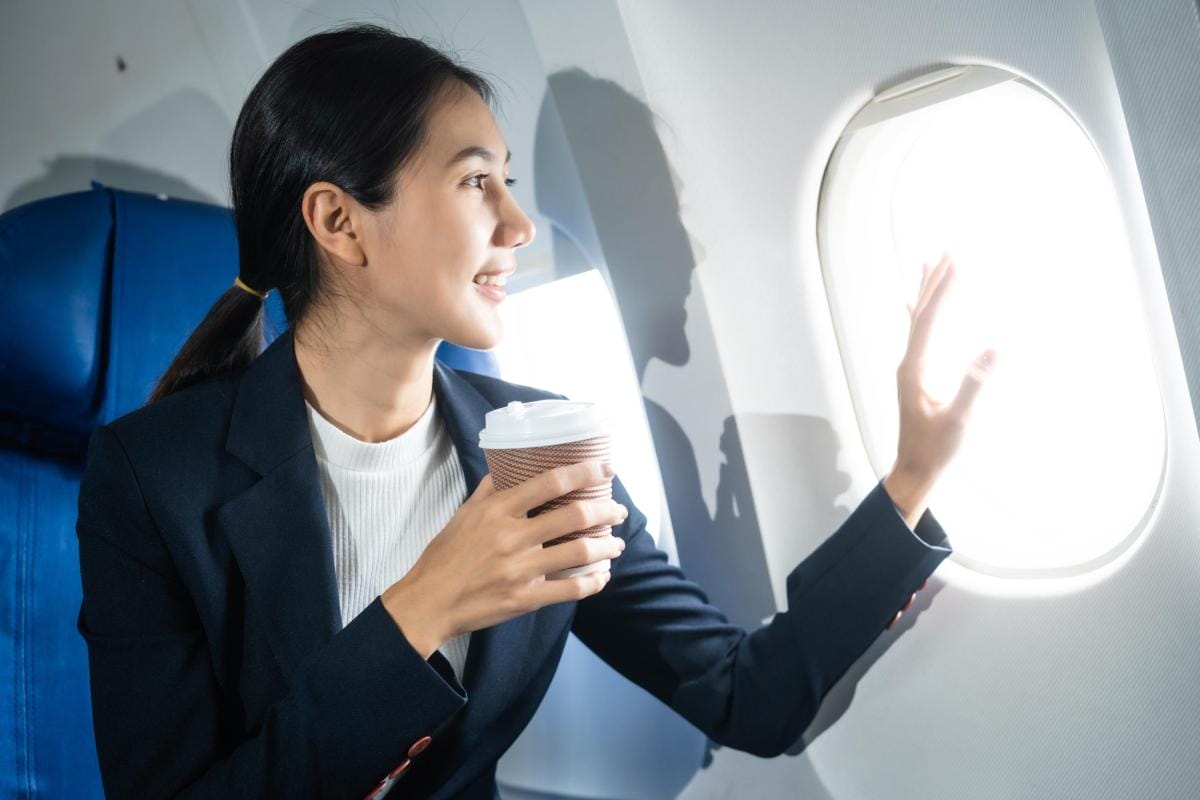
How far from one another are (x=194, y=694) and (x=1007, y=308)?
3.90ft

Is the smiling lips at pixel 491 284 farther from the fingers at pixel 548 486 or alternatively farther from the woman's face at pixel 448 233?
the fingers at pixel 548 486

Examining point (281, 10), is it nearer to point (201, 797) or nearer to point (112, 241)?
point (112, 241)

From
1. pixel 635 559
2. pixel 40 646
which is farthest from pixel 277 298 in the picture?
pixel 635 559

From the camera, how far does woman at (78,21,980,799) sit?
3.40 ft

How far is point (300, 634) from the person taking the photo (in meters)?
1.17

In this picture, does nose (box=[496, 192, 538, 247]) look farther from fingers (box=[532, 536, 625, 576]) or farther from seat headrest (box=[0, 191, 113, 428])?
seat headrest (box=[0, 191, 113, 428])

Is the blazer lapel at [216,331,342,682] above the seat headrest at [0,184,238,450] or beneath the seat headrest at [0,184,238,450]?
beneath

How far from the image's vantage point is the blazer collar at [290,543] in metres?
1.18

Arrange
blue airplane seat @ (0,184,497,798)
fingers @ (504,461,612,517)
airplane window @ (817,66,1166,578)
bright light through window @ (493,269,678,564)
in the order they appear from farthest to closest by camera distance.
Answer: bright light through window @ (493,269,678,564), blue airplane seat @ (0,184,497,798), airplane window @ (817,66,1166,578), fingers @ (504,461,612,517)

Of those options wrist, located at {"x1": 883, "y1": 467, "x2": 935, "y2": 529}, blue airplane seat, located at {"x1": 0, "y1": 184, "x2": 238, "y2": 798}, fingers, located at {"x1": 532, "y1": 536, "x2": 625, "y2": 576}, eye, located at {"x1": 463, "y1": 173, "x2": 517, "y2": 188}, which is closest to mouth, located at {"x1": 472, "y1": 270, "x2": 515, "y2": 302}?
eye, located at {"x1": 463, "y1": 173, "x2": 517, "y2": 188}

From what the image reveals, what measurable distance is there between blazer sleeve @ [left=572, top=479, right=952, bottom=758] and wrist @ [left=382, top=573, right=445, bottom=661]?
450 mm

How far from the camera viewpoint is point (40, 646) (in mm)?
1455

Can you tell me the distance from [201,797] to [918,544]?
868 millimetres

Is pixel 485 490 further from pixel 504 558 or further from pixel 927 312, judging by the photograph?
pixel 927 312
